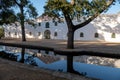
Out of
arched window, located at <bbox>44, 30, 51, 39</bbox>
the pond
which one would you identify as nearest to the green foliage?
the pond

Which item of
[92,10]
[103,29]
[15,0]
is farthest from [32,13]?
[92,10]

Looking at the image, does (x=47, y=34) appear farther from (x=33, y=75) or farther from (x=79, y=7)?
(x=33, y=75)

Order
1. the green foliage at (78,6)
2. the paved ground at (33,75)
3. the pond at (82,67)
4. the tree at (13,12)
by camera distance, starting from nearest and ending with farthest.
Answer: the paved ground at (33,75)
the pond at (82,67)
the green foliage at (78,6)
the tree at (13,12)

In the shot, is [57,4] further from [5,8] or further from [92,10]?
[5,8]

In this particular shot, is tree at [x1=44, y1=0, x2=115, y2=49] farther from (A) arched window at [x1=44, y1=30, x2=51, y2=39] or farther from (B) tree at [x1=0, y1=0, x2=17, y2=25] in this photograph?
(A) arched window at [x1=44, y1=30, x2=51, y2=39]

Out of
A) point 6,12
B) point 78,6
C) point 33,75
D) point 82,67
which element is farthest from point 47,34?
point 33,75

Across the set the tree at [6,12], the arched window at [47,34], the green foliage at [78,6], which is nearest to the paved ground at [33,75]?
the green foliage at [78,6]

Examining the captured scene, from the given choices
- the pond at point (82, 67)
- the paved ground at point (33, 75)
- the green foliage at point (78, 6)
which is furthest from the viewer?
the green foliage at point (78, 6)

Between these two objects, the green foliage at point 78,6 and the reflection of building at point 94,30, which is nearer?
the green foliage at point 78,6

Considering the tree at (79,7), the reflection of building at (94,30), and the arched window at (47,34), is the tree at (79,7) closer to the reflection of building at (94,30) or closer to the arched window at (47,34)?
the reflection of building at (94,30)

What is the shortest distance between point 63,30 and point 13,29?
22.4 meters

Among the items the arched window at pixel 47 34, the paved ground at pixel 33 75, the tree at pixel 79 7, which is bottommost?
the paved ground at pixel 33 75

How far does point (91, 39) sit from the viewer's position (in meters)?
42.6

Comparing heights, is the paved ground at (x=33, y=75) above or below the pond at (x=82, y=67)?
above
